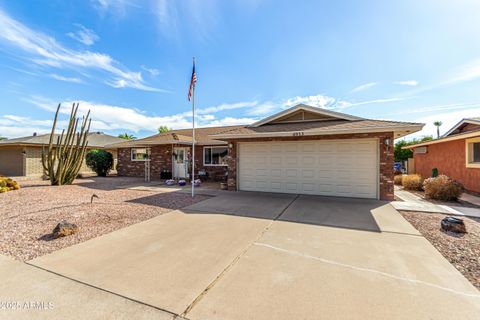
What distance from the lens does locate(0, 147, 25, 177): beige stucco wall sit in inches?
660

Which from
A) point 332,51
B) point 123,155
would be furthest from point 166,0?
point 123,155

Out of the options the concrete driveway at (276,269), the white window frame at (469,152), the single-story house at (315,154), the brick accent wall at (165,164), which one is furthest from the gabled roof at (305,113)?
the white window frame at (469,152)

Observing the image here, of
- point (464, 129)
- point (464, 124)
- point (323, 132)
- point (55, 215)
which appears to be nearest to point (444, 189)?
point (323, 132)

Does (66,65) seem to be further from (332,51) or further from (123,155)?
(332,51)

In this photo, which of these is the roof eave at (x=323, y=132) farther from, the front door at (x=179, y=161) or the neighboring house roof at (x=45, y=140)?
the neighboring house roof at (x=45, y=140)

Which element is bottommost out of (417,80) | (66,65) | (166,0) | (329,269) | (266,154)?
(329,269)

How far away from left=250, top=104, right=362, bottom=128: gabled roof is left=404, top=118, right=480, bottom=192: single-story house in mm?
5411

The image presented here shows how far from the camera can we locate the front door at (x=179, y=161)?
47.6 feet

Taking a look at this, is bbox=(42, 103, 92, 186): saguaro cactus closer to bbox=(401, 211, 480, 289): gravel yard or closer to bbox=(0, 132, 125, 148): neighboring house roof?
bbox=(0, 132, 125, 148): neighboring house roof

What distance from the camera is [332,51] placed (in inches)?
365

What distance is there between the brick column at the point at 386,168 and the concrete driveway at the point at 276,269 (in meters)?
2.84

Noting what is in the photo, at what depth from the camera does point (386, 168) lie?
788 centimetres

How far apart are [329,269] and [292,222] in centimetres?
220

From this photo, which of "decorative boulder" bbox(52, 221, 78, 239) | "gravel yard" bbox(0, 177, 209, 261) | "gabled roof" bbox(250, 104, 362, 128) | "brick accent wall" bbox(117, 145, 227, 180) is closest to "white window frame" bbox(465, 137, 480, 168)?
"gabled roof" bbox(250, 104, 362, 128)
